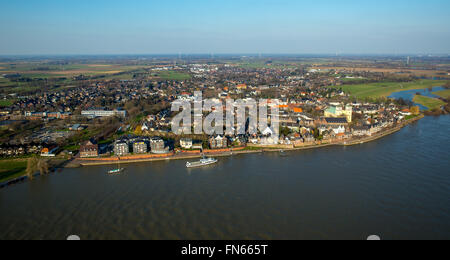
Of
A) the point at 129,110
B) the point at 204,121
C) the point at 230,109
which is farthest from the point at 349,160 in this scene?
the point at 129,110

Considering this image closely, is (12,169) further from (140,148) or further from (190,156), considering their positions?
(190,156)

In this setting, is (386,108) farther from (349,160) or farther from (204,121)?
(204,121)

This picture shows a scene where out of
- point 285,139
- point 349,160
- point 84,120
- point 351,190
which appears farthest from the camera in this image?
point 84,120

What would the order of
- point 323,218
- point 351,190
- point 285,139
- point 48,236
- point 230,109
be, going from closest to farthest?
point 48,236, point 323,218, point 351,190, point 285,139, point 230,109

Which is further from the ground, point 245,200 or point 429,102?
point 429,102

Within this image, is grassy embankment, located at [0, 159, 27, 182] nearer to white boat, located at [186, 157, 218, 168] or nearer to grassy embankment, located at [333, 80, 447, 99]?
white boat, located at [186, 157, 218, 168]

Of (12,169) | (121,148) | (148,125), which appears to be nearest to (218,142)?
(121,148)

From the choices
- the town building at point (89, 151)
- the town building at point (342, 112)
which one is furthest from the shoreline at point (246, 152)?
the town building at point (342, 112)
